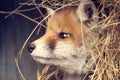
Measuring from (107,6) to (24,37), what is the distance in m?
0.65

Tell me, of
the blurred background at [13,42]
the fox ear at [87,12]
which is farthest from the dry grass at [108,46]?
the blurred background at [13,42]

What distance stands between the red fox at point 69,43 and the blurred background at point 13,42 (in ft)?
1.41

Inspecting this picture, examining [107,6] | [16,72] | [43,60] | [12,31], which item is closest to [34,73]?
[16,72]

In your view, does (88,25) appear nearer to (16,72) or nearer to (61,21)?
(61,21)

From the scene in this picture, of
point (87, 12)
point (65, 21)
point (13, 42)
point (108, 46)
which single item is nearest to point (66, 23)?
point (65, 21)

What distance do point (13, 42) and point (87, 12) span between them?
626mm

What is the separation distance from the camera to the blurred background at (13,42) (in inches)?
103

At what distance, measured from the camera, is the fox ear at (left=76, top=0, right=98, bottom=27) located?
2176mm

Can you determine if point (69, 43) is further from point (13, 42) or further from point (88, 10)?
point (13, 42)

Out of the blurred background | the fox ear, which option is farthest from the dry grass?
the blurred background

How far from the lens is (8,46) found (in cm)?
263

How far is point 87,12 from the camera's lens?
7.20 ft

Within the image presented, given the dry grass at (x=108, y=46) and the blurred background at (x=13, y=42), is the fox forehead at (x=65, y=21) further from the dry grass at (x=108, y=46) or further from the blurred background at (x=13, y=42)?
the blurred background at (x=13, y=42)

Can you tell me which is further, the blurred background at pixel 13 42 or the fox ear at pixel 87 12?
the blurred background at pixel 13 42
